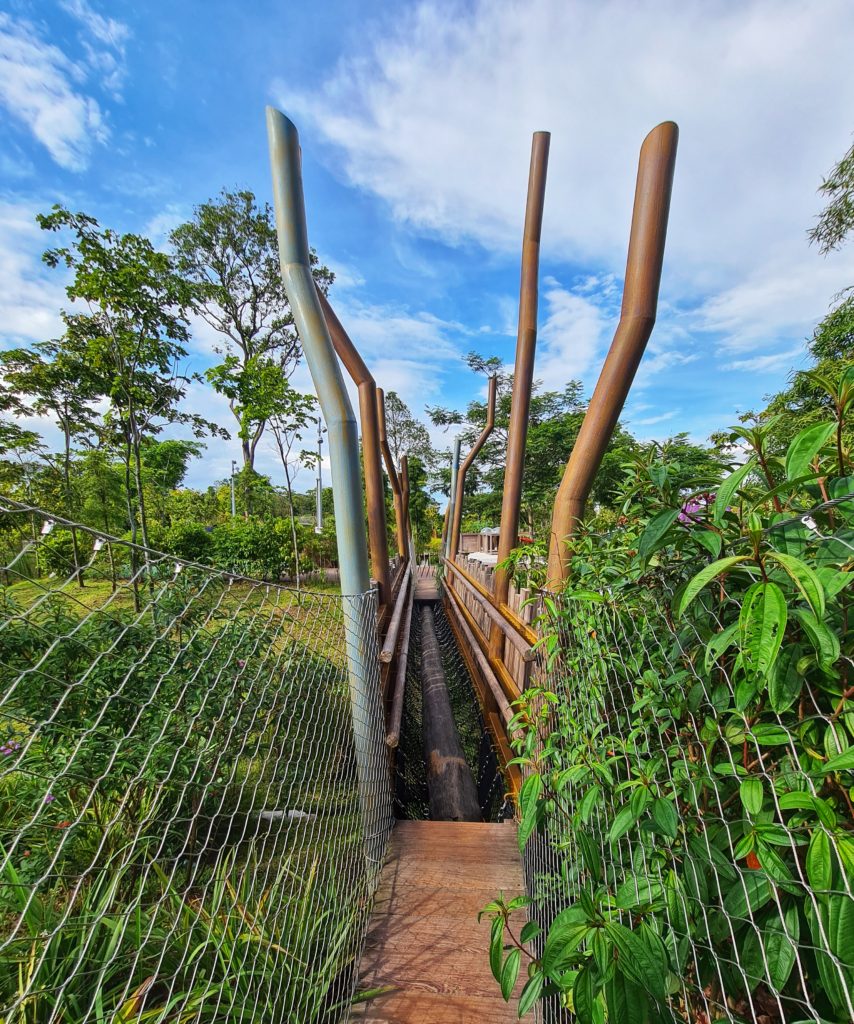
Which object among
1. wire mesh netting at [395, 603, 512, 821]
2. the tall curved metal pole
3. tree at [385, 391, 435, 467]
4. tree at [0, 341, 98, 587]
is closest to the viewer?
the tall curved metal pole

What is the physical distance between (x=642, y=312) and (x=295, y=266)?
1358 mm

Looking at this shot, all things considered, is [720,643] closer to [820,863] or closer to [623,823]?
[820,863]

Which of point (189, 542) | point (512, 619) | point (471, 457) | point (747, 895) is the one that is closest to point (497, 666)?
point (512, 619)

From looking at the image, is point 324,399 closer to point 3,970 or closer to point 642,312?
point 642,312

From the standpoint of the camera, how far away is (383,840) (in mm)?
1702

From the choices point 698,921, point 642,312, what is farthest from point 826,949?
point 642,312

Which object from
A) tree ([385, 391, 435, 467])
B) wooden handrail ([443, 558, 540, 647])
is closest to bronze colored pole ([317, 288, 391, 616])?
wooden handrail ([443, 558, 540, 647])

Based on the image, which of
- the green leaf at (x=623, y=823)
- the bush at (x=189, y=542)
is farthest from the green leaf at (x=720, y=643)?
the bush at (x=189, y=542)

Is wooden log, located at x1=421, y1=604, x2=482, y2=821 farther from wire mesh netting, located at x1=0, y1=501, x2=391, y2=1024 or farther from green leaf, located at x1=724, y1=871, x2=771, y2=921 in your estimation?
green leaf, located at x1=724, y1=871, x2=771, y2=921

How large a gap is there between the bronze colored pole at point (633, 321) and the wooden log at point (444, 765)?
65.5 inches

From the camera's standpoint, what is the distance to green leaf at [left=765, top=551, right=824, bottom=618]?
0.49 metres

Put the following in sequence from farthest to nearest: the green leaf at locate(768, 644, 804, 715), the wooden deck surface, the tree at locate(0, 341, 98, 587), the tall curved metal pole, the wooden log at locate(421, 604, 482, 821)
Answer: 1. the wooden deck surface
2. the tree at locate(0, 341, 98, 587)
3. the wooden log at locate(421, 604, 482, 821)
4. the tall curved metal pole
5. the green leaf at locate(768, 644, 804, 715)

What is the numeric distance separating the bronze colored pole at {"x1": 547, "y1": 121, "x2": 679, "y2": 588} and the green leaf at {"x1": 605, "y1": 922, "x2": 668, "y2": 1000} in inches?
40.5

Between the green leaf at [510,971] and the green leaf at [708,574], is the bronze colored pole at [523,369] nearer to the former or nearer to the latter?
the green leaf at [510,971]
